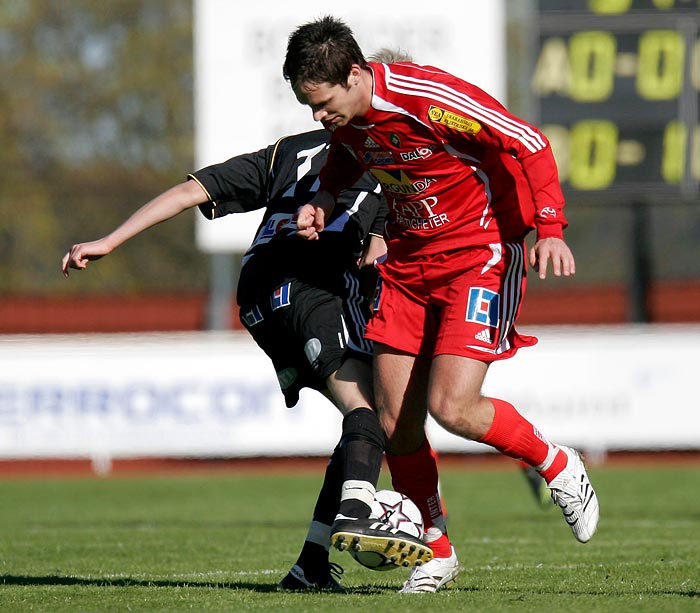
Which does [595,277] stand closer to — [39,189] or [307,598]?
[39,189]

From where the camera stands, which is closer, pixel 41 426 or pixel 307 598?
pixel 307 598

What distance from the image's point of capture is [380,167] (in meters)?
4.86

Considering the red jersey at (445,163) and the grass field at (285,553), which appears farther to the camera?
the red jersey at (445,163)

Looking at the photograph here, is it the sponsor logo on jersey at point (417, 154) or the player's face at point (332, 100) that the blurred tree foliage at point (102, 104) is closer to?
the sponsor logo on jersey at point (417, 154)

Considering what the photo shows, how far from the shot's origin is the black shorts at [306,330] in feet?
16.5

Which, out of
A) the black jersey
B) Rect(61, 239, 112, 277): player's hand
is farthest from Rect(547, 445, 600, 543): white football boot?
Rect(61, 239, 112, 277): player's hand

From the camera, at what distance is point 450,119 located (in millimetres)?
4672

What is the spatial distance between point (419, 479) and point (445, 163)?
50.5 inches

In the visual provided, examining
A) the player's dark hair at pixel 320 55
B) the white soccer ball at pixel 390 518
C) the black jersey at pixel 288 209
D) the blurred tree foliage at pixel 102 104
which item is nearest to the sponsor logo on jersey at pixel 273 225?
the black jersey at pixel 288 209

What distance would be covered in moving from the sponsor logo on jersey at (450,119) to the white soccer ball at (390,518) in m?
1.35

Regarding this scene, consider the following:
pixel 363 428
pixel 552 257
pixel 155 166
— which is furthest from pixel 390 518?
pixel 155 166

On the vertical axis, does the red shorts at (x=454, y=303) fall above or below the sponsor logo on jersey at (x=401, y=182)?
below

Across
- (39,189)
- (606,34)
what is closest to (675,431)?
(606,34)

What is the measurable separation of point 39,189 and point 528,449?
19.8 metres
